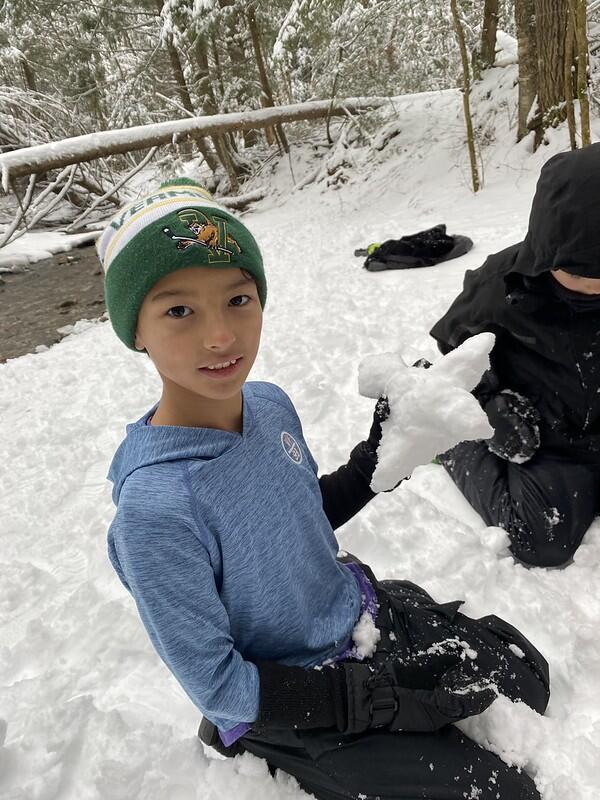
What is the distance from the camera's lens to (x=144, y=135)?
25.7ft

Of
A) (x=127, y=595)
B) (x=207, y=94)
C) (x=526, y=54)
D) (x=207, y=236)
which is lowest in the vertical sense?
(x=127, y=595)

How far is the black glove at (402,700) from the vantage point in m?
1.22

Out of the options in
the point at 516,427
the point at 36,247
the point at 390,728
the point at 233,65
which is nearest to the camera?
the point at 390,728

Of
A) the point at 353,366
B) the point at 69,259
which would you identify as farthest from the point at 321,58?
the point at 353,366

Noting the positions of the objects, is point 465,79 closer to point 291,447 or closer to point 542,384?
point 542,384

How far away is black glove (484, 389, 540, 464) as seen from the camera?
88.1 inches

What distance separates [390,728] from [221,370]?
40.3 inches

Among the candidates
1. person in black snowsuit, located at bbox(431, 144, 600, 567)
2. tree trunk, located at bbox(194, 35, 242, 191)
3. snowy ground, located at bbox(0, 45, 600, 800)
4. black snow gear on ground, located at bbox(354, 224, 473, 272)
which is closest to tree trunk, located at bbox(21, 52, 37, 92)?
tree trunk, located at bbox(194, 35, 242, 191)

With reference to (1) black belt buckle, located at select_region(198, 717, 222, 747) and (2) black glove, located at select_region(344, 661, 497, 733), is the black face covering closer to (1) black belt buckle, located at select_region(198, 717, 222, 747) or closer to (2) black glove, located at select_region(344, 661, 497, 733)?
(2) black glove, located at select_region(344, 661, 497, 733)

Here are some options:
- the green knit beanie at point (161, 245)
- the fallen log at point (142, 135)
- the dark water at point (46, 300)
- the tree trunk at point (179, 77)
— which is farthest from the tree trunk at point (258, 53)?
the green knit beanie at point (161, 245)

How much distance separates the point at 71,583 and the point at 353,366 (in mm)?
2465

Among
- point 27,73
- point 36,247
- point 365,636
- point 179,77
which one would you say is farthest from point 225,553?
point 27,73

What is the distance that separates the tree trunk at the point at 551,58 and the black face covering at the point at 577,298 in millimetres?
6007

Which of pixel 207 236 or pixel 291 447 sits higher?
pixel 207 236
